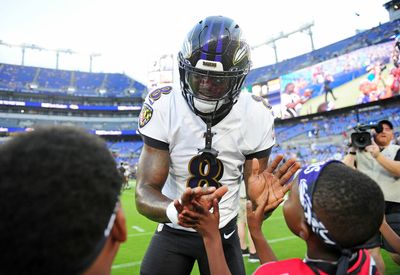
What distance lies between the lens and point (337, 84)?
28.0m

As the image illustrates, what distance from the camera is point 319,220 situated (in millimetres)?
1376

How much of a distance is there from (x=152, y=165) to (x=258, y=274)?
32.1 inches

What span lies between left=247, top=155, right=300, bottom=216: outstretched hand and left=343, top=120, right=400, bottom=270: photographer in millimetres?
2433

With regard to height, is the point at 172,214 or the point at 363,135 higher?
the point at 363,135

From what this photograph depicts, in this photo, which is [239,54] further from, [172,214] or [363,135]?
[363,135]

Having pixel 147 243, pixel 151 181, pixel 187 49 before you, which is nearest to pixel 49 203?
pixel 151 181

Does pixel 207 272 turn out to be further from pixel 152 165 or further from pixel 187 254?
pixel 152 165

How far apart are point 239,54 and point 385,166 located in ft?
8.56

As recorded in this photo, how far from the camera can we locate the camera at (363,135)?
3.91 metres

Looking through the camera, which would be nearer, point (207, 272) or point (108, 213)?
point (108, 213)

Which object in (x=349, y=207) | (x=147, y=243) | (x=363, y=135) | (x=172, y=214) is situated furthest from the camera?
(x=147, y=243)

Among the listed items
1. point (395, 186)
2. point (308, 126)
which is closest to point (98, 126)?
point (308, 126)

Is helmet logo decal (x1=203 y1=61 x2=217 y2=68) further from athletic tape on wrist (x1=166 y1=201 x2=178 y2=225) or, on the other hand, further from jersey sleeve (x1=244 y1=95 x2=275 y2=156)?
athletic tape on wrist (x1=166 y1=201 x2=178 y2=225)

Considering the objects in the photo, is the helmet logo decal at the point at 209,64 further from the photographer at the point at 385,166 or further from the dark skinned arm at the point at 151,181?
the photographer at the point at 385,166
